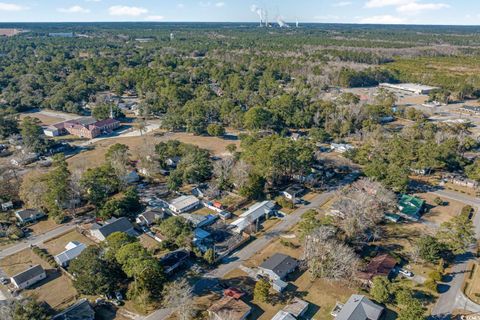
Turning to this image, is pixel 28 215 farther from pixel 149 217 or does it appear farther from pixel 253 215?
pixel 253 215

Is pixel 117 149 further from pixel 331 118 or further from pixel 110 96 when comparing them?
pixel 110 96

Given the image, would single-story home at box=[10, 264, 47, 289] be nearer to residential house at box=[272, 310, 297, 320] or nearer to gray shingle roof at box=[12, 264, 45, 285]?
gray shingle roof at box=[12, 264, 45, 285]

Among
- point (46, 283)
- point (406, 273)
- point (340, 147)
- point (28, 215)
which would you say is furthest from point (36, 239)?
point (340, 147)

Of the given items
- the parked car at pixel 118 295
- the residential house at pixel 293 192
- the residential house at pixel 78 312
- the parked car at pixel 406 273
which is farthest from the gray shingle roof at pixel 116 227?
the parked car at pixel 406 273

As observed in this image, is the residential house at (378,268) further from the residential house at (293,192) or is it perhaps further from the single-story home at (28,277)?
the single-story home at (28,277)

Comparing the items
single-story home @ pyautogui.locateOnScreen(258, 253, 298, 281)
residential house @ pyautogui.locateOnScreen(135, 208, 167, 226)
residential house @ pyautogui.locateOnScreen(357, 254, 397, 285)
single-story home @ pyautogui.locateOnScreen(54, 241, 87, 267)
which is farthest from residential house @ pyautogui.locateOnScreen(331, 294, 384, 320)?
single-story home @ pyautogui.locateOnScreen(54, 241, 87, 267)
